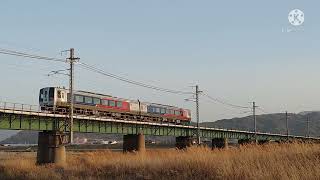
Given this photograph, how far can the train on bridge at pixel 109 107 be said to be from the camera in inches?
2047

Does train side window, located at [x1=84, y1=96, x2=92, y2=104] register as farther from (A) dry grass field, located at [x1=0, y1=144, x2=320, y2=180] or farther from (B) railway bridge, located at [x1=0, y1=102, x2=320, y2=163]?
(A) dry grass field, located at [x1=0, y1=144, x2=320, y2=180]

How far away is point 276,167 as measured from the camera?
15219 millimetres

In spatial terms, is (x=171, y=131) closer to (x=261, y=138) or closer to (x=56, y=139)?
(x=56, y=139)

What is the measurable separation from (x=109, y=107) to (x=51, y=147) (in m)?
15.3

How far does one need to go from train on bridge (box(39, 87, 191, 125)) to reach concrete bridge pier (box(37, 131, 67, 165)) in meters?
3.92

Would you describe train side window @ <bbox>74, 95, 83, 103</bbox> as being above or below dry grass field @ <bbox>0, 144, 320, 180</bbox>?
above

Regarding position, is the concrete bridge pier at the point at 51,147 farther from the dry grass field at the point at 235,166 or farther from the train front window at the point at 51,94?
the dry grass field at the point at 235,166

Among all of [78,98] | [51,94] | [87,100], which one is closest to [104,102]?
[87,100]

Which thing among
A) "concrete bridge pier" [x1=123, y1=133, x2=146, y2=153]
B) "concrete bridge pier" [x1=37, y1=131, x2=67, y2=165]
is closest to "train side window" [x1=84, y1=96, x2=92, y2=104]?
"concrete bridge pier" [x1=37, y1=131, x2=67, y2=165]

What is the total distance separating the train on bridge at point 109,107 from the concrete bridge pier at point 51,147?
12.9ft

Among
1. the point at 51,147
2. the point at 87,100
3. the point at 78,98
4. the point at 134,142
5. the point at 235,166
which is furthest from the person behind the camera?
the point at 134,142

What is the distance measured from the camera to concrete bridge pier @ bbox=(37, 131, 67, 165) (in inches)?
1815

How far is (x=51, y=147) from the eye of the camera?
154 ft

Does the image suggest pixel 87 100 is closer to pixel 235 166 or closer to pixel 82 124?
pixel 82 124
